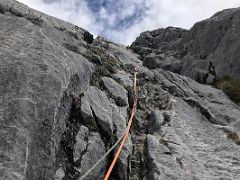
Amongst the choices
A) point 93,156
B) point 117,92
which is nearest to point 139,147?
point 93,156

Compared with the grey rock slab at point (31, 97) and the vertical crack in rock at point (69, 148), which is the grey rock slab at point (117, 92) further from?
the vertical crack in rock at point (69, 148)

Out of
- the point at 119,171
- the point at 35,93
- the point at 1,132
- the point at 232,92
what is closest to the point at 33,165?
the point at 1,132

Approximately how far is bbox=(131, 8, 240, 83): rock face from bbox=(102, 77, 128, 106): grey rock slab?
16000mm

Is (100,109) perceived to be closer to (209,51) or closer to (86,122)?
(86,122)

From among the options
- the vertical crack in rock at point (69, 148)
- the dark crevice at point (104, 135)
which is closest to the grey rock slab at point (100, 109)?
the dark crevice at point (104, 135)

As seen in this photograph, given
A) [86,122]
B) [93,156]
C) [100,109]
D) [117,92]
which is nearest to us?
[93,156]

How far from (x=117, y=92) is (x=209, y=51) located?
26277 millimetres

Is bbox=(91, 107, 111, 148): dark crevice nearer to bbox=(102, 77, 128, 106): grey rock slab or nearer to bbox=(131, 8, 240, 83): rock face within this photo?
bbox=(102, 77, 128, 106): grey rock slab

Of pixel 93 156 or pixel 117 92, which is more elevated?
pixel 117 92

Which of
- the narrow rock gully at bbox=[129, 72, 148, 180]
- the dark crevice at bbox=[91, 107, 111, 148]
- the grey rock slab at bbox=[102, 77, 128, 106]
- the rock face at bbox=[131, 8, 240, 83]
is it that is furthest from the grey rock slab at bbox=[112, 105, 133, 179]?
the rock face at bbox=[131, 8, 240, 83]

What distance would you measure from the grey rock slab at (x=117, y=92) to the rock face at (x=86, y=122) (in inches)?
2.8

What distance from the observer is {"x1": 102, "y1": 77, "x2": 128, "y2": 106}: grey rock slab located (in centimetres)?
1789

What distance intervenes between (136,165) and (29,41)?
5.90m

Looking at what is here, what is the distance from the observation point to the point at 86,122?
41.5 feet
